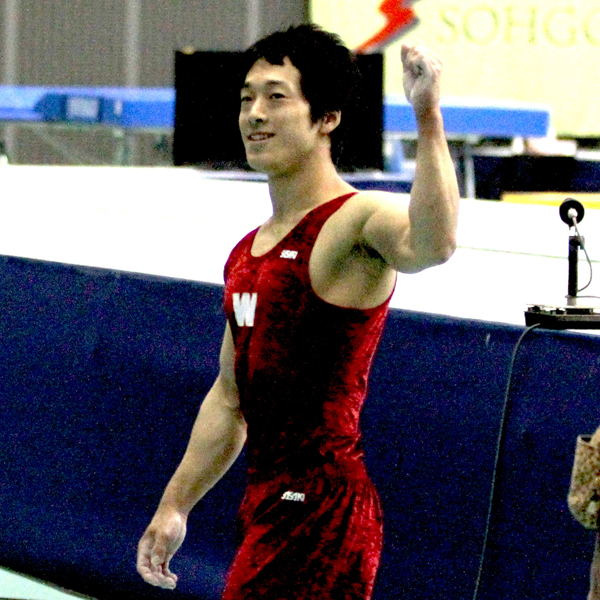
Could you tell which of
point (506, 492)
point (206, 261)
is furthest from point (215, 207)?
point (506, 492)

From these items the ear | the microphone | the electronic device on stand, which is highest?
the ear

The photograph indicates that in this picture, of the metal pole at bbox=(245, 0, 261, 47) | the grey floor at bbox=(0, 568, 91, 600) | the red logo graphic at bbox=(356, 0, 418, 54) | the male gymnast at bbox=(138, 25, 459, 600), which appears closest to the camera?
the male gymnast at bbox=(138, 25, 459, 600)

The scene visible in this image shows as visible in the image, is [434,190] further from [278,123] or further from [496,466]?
[496,466]

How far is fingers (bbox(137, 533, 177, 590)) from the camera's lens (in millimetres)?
2004

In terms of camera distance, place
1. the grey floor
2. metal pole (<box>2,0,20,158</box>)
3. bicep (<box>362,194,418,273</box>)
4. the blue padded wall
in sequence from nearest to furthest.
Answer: bicep (<box>362,194,418,273</box>) → the blue padded wall → the grey floor → metal pole (<box>2,0,20,158</box>)

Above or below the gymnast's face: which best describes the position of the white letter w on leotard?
below

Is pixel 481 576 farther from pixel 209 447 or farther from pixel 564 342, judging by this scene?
pixel 209 447

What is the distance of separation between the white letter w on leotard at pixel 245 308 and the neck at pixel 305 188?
14cm

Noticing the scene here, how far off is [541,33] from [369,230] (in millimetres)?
10434

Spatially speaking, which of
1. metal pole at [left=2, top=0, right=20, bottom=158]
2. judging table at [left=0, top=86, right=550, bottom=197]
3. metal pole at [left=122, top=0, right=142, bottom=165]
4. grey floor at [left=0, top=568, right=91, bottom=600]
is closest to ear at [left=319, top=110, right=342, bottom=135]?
grey floor at [left=0, top=568, right=91, bottom=600]

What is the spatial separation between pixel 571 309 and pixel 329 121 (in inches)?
21.3

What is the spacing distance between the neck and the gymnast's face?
14mm

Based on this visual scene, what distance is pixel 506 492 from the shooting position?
2.34 metres

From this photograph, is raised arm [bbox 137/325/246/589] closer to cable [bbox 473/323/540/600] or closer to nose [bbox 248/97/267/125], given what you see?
nose [bbox 248/97/267/125]
